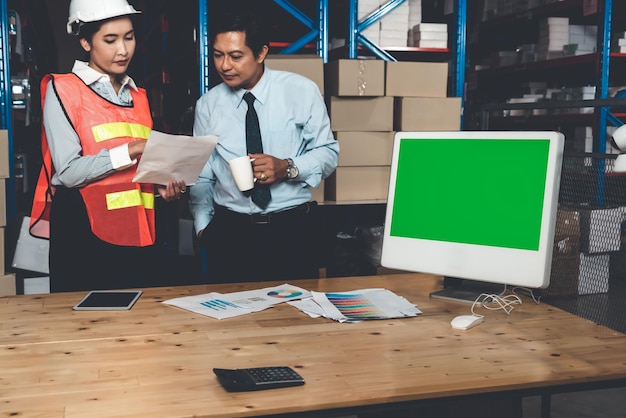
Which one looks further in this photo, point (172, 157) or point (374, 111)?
point (374, 111)

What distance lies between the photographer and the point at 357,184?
3.93 meters

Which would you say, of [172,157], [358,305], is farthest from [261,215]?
[358,305]

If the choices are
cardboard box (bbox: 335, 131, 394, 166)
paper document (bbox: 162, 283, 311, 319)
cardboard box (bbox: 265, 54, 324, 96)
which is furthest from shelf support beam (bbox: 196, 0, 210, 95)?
paper document (bbox: 162, 283, 311, 319)

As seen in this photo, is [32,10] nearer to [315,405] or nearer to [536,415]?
[536,415]

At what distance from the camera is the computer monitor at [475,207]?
1770 millimetres

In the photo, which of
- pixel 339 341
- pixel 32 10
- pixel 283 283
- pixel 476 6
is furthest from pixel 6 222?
pixel 476 6

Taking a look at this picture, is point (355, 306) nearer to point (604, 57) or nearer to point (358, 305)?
point (358, 305)

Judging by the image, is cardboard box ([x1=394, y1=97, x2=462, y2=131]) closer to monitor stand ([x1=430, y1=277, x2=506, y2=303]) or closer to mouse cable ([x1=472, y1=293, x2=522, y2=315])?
monitor stand ([x1=430, y1=277, x2=506, y2=303])

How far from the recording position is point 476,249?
1863 millimetres

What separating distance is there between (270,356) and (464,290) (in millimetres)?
767

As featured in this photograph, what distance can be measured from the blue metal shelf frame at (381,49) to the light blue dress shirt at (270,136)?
1.65 m

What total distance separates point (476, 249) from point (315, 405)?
0.81 meters

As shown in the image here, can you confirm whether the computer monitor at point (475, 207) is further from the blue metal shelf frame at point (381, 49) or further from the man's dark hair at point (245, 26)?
the blue metal shelf frame at point (381, 49)

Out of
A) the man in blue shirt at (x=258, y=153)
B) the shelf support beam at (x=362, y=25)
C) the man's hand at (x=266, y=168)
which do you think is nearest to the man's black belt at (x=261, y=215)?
the man in blue shirt at (x=258, y=153)
